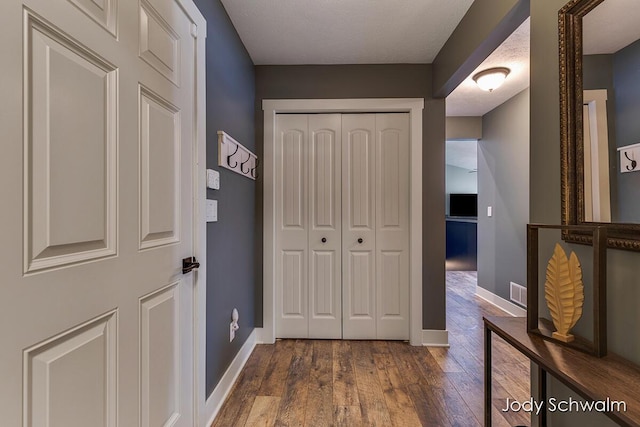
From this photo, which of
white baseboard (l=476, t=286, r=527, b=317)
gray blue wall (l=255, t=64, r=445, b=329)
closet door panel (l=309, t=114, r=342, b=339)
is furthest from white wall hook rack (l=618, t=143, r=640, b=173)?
white baseboard (l=476, t=286, r=527, b=317)

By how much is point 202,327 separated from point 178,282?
0.35 meters

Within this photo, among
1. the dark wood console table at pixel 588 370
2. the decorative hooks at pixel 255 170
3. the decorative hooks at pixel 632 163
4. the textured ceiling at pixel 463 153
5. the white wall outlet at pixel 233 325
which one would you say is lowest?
the white wall outlet at pixel 233 325

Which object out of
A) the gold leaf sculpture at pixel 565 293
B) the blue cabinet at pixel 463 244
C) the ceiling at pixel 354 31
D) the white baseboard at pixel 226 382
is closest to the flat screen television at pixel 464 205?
the blue cabinet at pixel 463 244

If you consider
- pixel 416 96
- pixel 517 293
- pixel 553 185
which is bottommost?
pixel 517 293

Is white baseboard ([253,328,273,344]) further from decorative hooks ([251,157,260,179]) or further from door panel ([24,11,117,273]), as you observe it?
door panel ([24,11,117,273])

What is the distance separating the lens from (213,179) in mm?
1629

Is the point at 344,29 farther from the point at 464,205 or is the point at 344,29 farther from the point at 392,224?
the point at 464,205

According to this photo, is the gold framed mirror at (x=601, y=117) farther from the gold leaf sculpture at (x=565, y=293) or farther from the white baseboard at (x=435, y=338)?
the white baseboard at (x=435, y=338)

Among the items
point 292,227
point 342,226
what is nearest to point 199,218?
point 292,227

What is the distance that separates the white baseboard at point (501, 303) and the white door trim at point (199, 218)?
306cm

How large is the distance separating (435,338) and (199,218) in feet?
7.13

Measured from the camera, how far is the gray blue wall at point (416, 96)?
2.55 metres

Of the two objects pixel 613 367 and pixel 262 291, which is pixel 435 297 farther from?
pixel 613 367

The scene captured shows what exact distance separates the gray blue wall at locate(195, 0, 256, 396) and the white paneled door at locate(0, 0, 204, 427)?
1.18 ft
